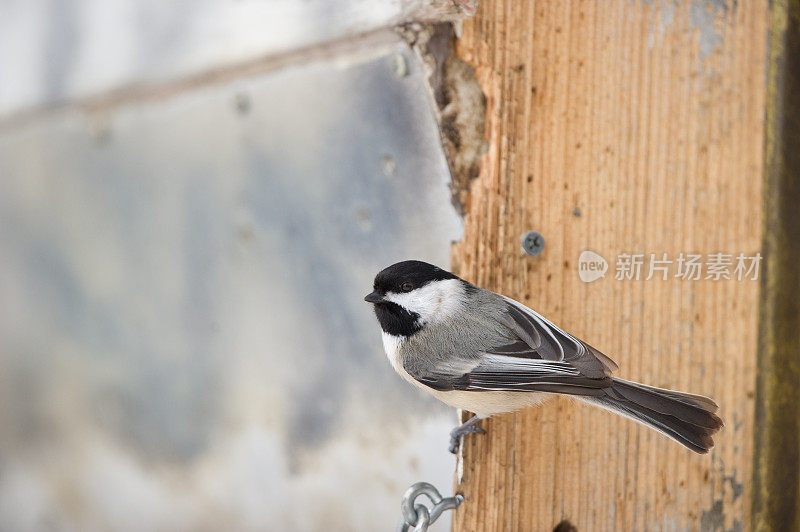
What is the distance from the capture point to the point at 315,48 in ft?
4.70

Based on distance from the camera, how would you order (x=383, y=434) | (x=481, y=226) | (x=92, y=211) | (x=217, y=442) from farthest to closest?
(x=92, y=211) → (x=217, y=442) → (x=383, y=434) → (x=481, y=226)

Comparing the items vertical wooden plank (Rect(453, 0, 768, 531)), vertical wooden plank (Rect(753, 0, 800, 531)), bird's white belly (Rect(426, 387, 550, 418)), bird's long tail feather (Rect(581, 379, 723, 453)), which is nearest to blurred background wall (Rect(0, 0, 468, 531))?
vertical wooden plank (Rect(453, 0, 768, 531))

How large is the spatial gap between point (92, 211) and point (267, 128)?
0.76 meters

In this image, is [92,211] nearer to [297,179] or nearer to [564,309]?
[297,179]

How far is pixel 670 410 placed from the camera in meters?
0.91

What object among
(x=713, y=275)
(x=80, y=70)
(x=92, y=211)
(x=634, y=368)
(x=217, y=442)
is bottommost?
(x=217, y=442)

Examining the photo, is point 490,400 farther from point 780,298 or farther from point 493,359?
point 780,298

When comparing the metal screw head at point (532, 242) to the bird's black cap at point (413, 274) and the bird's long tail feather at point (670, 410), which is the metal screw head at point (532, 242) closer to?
the bird's black cap at point (413, 274)

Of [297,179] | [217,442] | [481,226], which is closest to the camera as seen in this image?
[481,226]

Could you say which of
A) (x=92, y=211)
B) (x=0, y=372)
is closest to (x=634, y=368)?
(x=92, y=211)

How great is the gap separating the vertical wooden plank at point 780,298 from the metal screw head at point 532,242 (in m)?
0.35

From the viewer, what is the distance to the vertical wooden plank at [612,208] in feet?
3.42

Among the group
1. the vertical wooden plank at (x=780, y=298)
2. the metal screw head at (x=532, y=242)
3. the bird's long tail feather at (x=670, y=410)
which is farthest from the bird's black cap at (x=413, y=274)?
the vertical wooden plank at (x=780, y=298)

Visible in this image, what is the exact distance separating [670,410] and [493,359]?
234 mm
